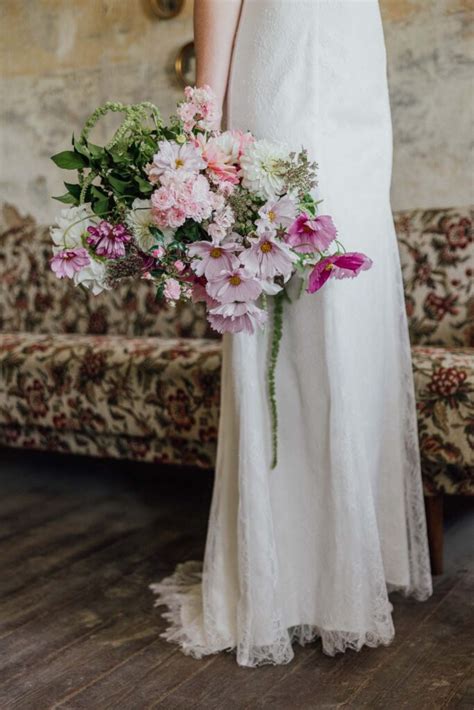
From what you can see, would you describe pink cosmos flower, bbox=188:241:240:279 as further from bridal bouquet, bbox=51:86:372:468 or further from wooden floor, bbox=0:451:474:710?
wooden floor, bbox=0:451:474:710

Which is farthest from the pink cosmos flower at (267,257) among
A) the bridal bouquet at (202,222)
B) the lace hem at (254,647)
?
the lace hem at (254,647)

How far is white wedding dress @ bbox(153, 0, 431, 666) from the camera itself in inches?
82.0

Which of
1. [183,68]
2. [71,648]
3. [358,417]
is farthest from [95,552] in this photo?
[183,68]

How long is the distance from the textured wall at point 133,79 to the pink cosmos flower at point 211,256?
8.04 feet

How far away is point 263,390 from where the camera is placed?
219 centimetres

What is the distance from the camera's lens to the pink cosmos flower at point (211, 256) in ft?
5.93

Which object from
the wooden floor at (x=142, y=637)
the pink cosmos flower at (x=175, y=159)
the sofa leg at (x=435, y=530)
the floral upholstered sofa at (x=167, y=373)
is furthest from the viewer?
the floral upholstered sofa at (x=167, y=373)

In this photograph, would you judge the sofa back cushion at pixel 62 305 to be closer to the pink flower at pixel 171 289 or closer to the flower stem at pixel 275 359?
the flower stem at pixel 275 359

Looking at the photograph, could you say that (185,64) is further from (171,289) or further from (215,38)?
(171,289)

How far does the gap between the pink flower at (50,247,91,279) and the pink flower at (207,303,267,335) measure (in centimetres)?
29

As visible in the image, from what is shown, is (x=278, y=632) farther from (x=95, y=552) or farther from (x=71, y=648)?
(x=95, y=552)

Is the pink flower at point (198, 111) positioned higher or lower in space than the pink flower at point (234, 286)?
higher

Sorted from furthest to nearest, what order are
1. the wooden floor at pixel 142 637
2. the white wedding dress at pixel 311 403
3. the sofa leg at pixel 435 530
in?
the sofa leg at pixel 435 530 → the white wedding dress at pixel 311 403 → the wooden floor at pixel 142 637

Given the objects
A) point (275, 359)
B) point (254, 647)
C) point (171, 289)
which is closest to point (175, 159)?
point (171, 289)
